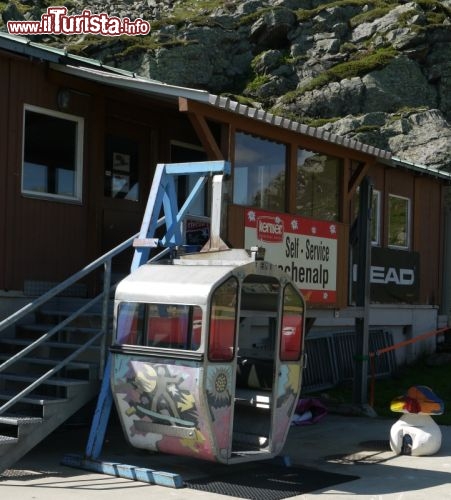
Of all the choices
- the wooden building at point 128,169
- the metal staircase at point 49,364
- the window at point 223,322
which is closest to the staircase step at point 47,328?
the metal staircase at point 49,364

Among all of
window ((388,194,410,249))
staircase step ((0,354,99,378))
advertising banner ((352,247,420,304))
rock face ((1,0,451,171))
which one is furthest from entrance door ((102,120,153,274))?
rock face ((1,0,451,171))

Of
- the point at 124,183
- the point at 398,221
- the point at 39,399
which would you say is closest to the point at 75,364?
the point at 39,399

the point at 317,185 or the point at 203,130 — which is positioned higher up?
the point at 203,130

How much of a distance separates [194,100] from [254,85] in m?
33.9

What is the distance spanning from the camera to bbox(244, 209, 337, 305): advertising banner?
34.3 ft

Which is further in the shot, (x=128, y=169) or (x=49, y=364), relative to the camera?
(x=128, y=169)

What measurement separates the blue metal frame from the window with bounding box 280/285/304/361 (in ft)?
4.49

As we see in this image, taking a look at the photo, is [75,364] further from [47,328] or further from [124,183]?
[124,183]

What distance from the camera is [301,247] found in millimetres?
10984

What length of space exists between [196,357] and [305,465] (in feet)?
8.01

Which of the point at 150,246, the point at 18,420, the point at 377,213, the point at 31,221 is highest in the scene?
the point at 377,213

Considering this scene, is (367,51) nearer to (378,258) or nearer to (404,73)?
(404,73)

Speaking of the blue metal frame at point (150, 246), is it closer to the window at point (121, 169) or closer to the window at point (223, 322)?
the window at point (223, 322)

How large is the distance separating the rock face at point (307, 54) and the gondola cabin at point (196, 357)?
2006 centimetres
